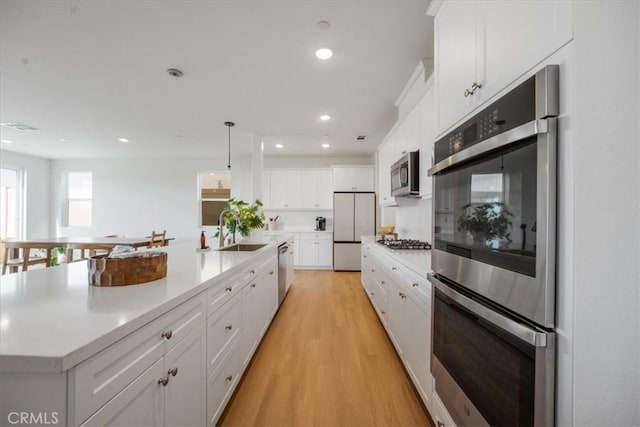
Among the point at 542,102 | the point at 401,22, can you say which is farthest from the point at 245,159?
the point at 542,102

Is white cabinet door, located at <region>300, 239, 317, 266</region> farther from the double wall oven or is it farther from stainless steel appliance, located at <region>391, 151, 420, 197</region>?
the double wall oven

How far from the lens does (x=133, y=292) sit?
1068 mm

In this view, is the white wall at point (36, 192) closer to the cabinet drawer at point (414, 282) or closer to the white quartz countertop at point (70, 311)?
the white quartz countertop at point (70, 311)

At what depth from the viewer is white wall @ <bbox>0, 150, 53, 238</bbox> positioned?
635 cm

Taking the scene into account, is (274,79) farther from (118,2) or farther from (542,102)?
(542,102)

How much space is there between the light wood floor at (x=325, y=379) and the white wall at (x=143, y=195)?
4909 millimetres

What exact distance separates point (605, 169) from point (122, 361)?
1.34 meters

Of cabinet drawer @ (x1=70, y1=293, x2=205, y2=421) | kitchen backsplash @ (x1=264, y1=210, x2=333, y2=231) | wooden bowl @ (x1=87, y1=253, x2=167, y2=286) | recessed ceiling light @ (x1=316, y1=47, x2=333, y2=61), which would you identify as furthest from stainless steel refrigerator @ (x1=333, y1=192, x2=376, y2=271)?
cabinet drawer @ (x1=70, y1=293, x2=205, y2=421)

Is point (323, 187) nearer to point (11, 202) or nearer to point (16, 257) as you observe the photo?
point (16, 257)

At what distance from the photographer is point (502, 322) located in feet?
2.60

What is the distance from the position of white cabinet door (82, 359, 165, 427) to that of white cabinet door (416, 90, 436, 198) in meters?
1.99

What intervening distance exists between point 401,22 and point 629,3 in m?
1.68

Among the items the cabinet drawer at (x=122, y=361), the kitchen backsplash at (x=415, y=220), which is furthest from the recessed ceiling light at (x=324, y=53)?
the cabinet drawer at (x=122, y=361)

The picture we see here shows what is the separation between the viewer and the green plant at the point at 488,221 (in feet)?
2.67
